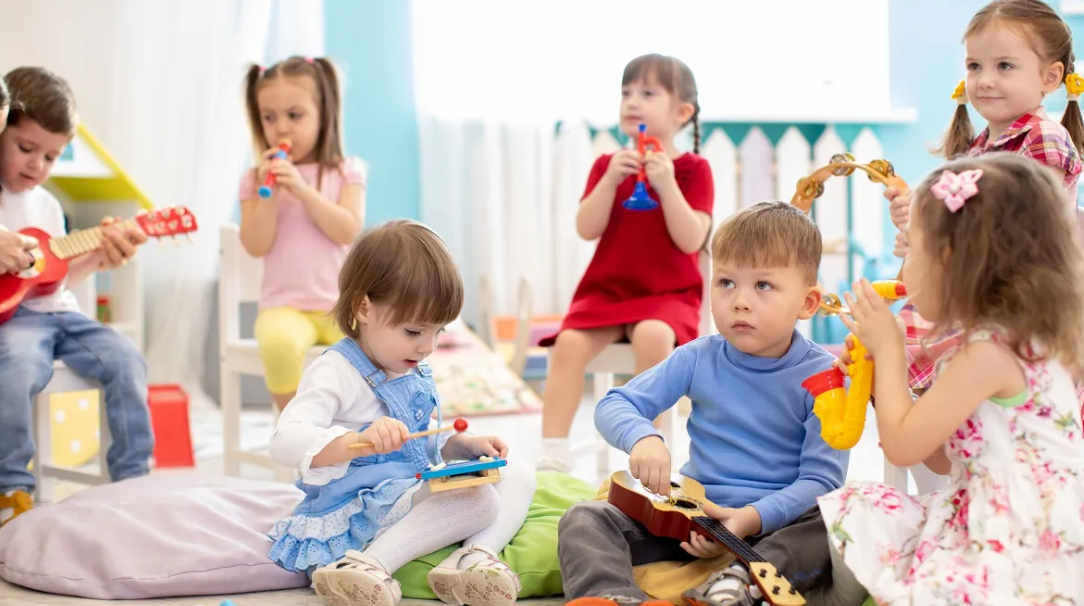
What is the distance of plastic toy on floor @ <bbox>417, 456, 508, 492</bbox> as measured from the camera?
1.40 metres

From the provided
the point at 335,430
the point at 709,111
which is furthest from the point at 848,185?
the point at 335,430

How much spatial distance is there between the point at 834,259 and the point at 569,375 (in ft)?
6.30

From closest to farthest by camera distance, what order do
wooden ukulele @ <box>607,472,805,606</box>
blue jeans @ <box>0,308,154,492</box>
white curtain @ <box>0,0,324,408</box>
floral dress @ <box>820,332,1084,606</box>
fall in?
floral dress @ <box>820,332,1084,606</box>, wooden ukulele @ <box>607,472,805,606</box>, blue jeans @ <box>0,308,154,492</box>, white curtain @ <box>0,0,324,408</box>

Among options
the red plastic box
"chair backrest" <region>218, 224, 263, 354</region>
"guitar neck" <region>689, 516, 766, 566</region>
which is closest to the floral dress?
"guitar neck" <region>689, 516, 766, 566</region>

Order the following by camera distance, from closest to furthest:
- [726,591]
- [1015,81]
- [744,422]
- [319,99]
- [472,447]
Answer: [726,591]
[744,422]
[472,447]
[1015,81]
[319,99]

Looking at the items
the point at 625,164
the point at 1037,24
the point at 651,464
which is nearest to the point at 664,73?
the point at 625,164

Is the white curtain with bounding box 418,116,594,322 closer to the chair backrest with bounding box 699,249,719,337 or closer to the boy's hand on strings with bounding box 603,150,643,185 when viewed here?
the chair backrest with bounding box 699,249,719,337

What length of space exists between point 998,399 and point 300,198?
1534 mm

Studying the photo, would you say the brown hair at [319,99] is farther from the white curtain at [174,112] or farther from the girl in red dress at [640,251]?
the white curtain at [174,112]

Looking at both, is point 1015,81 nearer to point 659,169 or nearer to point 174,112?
point 659,169

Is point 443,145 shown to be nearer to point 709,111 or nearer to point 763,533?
point 709,111

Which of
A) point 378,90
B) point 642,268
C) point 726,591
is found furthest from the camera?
point 378,90

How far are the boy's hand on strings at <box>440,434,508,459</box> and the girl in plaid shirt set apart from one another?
0.61 meters

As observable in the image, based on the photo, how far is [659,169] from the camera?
2078mm
